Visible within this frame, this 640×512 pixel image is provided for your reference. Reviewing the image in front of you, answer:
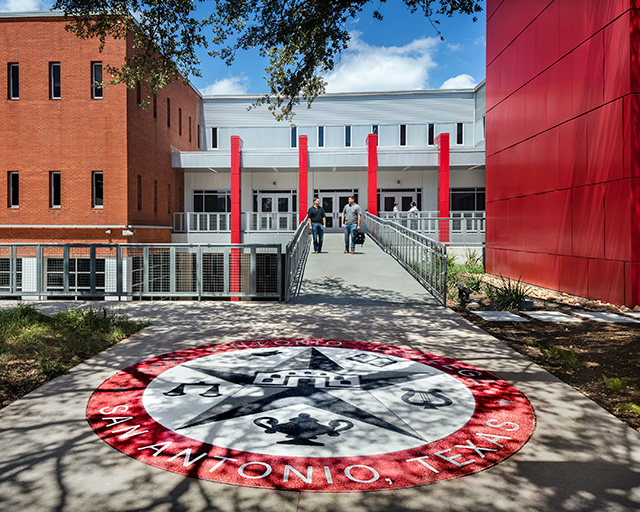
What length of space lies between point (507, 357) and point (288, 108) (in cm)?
998

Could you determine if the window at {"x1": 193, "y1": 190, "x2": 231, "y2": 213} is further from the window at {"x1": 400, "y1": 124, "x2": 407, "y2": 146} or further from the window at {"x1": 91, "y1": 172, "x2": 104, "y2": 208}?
the window at {"x1": 400, "y1": 124, "x2": 407, "y2": 146}

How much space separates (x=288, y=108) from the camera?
1373 cm

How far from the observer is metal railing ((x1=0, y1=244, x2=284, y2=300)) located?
10.5m

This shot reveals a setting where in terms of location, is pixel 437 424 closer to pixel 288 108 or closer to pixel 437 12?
pixel 437 12

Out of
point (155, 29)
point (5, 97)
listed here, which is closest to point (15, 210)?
point (5, 97)

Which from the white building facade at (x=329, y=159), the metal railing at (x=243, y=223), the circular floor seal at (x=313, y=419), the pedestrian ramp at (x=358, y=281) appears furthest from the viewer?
the white building facade at (x=329, y=159)

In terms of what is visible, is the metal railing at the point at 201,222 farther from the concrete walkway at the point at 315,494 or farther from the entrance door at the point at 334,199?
the concrete walkway at the point at 315,494

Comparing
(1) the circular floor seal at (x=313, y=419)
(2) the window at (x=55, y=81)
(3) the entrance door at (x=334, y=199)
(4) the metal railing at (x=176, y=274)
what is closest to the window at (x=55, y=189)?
(2) the window at (x=55, y=81)

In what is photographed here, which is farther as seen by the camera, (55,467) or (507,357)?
(507,357)

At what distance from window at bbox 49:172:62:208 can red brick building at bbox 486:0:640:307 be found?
1792 cm

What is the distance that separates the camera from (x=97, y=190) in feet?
68.8

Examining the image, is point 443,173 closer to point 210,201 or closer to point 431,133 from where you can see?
point 431,133

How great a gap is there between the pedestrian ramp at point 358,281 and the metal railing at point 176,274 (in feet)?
3.79

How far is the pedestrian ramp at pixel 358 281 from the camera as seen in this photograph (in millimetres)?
10695
